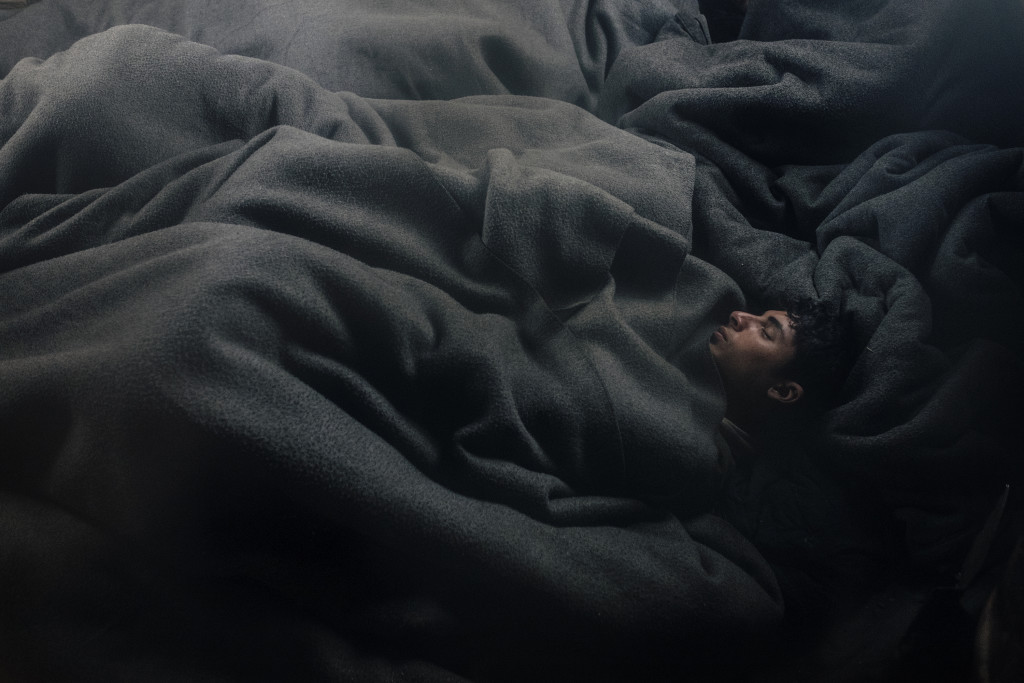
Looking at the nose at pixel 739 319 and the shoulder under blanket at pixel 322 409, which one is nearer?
the shoulder under blanket at pixel 322 409

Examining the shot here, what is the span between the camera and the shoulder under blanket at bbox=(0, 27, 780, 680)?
41 cm

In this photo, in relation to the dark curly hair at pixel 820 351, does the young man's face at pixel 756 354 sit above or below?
below

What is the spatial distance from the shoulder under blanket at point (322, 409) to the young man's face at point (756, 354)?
0.07 ft

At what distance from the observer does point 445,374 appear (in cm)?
49

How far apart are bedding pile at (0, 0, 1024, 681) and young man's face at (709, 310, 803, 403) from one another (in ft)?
0.07

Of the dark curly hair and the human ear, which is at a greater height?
the dark curly hair

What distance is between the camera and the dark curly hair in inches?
21.6

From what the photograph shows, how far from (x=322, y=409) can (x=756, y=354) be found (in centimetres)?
38

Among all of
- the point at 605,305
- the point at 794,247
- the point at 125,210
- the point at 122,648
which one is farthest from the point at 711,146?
the point at 122,648

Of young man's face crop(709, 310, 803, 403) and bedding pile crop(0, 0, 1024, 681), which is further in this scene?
young man's face crop(709, 310, 803, 403)

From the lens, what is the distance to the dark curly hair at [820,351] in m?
0.55

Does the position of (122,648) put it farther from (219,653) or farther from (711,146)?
(711,146)

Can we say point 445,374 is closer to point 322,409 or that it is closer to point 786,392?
point 322,409

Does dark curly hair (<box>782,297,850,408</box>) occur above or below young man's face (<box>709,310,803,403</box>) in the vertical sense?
above
